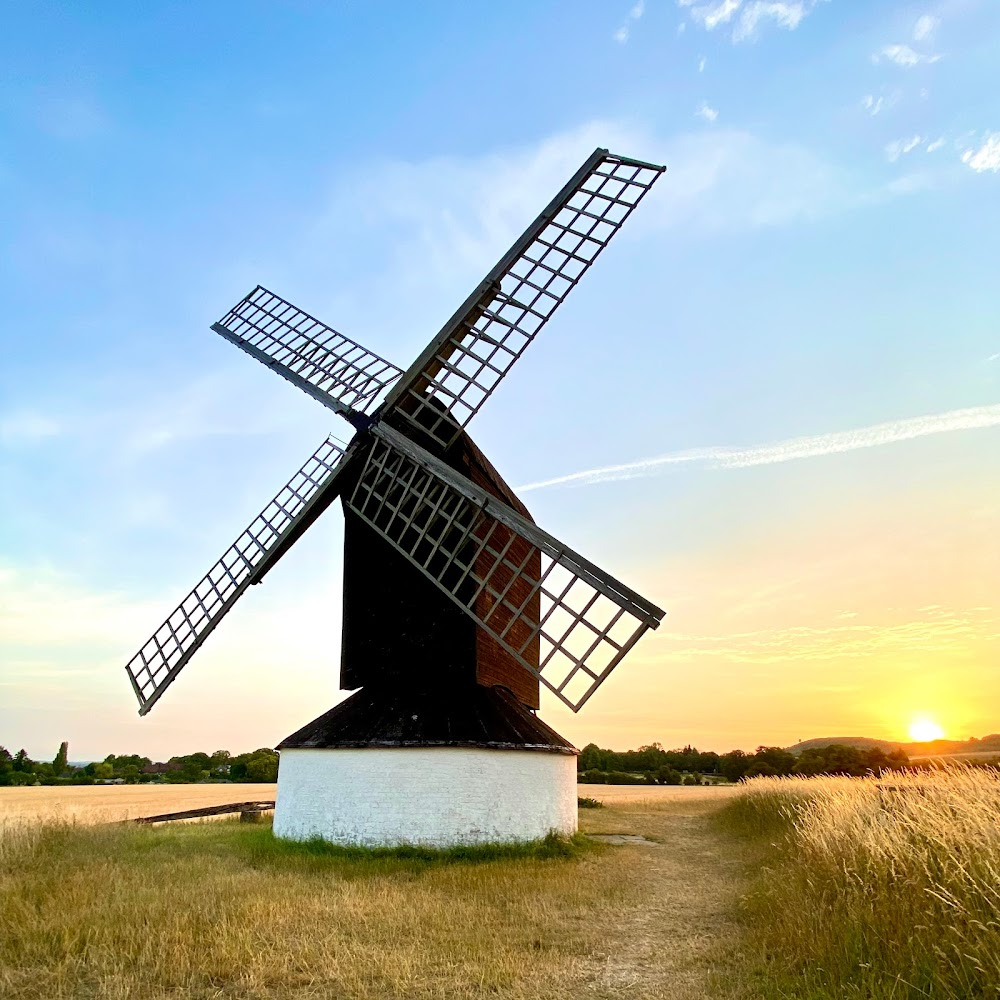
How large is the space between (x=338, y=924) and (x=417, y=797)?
18.9ft

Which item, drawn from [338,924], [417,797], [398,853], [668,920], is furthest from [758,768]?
[338,924]

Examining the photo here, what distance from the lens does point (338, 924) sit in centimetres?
938

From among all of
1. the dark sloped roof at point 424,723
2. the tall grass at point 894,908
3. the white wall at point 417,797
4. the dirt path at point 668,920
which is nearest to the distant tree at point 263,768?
the dirt path at point 668,920

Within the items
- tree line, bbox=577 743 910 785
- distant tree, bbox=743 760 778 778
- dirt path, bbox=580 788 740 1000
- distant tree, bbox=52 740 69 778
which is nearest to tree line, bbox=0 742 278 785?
distant tree, bbox=52 740 69 778

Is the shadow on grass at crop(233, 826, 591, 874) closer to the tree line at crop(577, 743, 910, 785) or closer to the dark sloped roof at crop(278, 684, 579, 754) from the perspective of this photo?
the dark sloped roof at crop(278, 684, 579, 754)

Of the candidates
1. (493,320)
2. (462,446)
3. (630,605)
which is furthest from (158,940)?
(493,320)

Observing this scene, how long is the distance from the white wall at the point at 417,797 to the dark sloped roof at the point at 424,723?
23 cm

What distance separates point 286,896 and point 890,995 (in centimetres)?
791

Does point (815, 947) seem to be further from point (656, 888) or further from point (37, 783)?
point (37, 783)

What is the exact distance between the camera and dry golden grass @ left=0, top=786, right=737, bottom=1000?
7.41 m

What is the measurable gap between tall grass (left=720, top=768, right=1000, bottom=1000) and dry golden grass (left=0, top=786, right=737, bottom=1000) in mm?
943

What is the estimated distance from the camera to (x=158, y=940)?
325 inches

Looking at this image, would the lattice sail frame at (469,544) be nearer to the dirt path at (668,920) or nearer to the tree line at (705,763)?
the dirt path at (668,920)

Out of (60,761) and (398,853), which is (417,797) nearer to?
(398,853)
